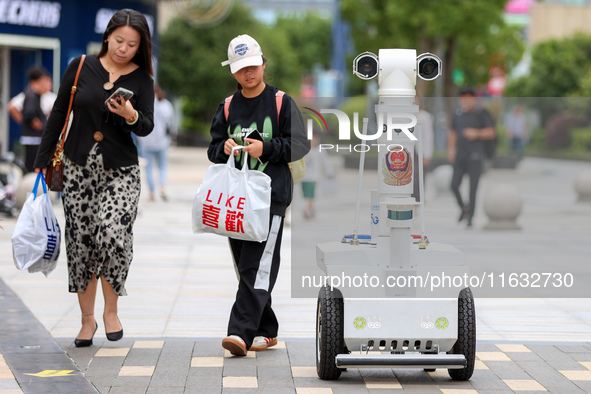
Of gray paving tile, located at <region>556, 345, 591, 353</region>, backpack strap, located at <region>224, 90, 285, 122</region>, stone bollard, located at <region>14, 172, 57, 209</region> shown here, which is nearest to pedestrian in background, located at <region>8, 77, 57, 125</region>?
stone bollard, located at <region>14, 172, 57, 209</region>

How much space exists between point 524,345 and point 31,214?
2793mm

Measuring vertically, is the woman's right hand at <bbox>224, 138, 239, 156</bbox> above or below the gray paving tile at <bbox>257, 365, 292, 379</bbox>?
above

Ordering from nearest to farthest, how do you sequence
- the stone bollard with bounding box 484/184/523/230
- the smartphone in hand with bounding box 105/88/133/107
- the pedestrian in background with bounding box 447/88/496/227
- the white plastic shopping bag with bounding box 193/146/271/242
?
1. the white plastic shopping bag with bounding box 193/146/271/242
2. the smartphone in hand with bounding box 105/88/133/107
3. the pedestrian in background with bounding box 447/88/496/227
4. the stone bollard with bounding box 484/184/523/230

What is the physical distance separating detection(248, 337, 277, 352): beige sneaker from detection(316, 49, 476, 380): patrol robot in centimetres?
77

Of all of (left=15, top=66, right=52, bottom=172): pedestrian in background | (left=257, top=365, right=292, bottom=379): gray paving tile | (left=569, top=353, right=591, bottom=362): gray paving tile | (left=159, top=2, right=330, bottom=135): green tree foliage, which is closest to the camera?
(left=257, top=365, right=292, bottom=379): gray paving tile

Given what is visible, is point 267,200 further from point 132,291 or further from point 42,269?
point 132,291

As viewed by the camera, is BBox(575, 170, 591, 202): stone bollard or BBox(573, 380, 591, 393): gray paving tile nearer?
BBox(573, 380, 591, 393): gray paving tile

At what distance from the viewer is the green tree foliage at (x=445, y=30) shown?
27812mm

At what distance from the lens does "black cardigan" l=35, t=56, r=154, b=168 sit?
5.44 meters

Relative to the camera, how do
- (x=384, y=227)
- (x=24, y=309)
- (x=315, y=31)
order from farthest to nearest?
(x=315, y=31), (x=24, y=309), (x=384, y=227)

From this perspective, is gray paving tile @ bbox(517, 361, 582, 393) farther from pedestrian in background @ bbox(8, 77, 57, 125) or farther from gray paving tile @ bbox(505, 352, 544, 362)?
pedestrian in background @ bbox(8, 77, 57, 125)

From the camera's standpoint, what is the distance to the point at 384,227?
4848 millimetres

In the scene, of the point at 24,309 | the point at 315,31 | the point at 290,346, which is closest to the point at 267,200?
the point at 290,346

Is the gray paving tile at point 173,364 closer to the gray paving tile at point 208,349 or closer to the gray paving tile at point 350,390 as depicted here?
the gray paving tile at point 208,349
